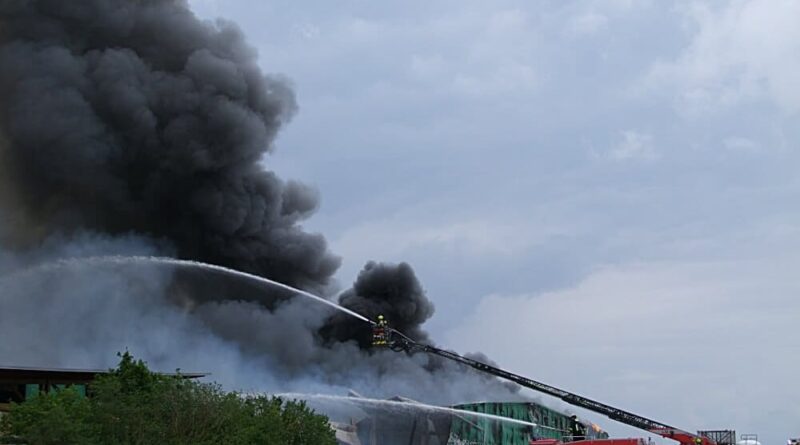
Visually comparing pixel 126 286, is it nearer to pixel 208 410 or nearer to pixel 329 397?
pixel 329 397

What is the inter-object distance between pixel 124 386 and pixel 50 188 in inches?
1607

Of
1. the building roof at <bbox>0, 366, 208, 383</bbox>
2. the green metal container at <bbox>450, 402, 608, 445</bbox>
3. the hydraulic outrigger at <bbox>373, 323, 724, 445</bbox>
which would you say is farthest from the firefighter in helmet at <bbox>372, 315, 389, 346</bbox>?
the green metal container at <bbox>450, 402, 608, 445</bbox>

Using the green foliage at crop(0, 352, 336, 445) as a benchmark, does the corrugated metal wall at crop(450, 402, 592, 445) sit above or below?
above

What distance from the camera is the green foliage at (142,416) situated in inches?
1483

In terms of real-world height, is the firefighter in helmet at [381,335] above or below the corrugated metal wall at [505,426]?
above

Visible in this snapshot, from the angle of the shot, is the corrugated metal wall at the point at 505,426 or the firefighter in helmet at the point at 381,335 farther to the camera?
the corrugated metal wall at the point at 505,426

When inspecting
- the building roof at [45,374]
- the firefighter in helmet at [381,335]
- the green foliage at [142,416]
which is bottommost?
the green foliage at [142,416]

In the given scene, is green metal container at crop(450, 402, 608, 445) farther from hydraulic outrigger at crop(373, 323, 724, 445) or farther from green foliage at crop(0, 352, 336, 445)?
green foliage at crop(0, 352, 336, 445)

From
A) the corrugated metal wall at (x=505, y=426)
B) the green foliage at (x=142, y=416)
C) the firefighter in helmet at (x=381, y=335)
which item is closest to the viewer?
the green foliage at (x=142, y=416)

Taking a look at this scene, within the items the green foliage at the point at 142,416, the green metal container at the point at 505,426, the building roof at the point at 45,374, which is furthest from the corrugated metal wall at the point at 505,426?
the green foliage at the point at 142,416

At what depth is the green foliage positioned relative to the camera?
3766cm

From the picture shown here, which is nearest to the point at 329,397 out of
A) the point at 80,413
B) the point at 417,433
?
the point at 417,433

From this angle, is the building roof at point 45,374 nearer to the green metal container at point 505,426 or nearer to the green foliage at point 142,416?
the green foliage at point 142,416

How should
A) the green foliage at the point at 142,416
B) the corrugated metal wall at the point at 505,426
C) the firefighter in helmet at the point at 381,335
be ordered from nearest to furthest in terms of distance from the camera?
the green foliage at the point at 142,416 < the firefighter in helmet at the point at 381,335 < the corrugated metal wall at the point at 505,426
